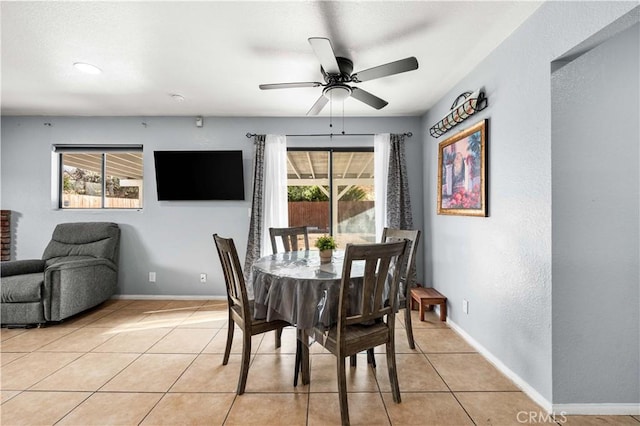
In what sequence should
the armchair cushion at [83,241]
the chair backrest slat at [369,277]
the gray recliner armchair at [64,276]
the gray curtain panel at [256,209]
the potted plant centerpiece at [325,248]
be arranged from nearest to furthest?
1. the chair backrest slat at [369,277]
2. the potted plant centerpiece at [325,248]
3. the gray recliner armchair at [64,276]
4. the armchair cushion at [83,241]
5. the gray curtain panel at [256,209]

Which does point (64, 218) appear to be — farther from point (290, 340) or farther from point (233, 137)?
point (290, 340)

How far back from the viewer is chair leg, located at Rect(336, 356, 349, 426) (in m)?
1.55

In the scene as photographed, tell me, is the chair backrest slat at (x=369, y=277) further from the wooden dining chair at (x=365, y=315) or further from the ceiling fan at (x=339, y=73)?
the ceiling fan at (x=339, y=73)

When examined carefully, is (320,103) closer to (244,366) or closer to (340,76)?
(340,76)

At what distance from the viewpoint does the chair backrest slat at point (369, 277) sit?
151cm

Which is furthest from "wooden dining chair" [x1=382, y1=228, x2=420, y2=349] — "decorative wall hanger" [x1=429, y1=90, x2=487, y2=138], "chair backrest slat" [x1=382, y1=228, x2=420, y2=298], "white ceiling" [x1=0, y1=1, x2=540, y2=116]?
"white ceiling" [x1=0, y1=1, x2=540, y2=116]

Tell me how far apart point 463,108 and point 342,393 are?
2.45 m

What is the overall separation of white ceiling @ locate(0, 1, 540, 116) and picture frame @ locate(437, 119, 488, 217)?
2.04ft

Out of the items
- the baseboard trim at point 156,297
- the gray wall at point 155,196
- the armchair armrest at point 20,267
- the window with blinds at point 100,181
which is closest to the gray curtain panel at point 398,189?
the gray wall at point 155,196

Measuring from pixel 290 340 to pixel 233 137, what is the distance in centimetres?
269

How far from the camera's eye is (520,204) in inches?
76.4

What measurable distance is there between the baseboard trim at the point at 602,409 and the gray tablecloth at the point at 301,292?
1.41m

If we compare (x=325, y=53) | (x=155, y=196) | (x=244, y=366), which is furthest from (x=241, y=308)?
(x=155, y=196)

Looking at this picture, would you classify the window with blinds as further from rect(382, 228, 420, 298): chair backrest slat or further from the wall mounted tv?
rect(382, 228, 420, 298): chair backrest slat
